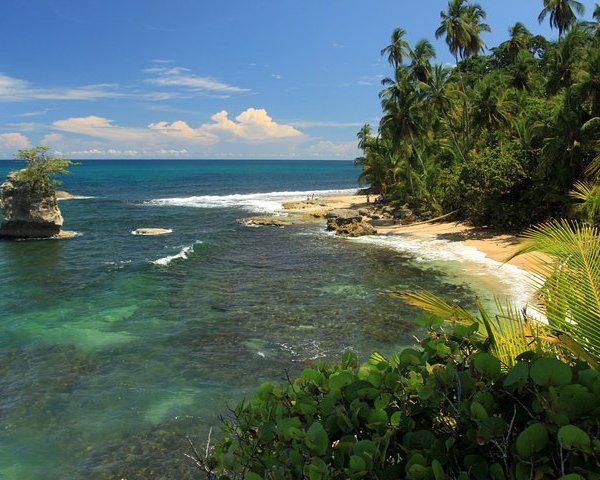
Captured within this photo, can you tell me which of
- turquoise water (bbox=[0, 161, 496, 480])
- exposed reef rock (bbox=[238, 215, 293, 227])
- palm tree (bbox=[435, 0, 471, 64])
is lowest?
turquoise water (bbox=[0, 161, 496, 480])

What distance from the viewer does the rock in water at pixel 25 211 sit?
32438 millimetres

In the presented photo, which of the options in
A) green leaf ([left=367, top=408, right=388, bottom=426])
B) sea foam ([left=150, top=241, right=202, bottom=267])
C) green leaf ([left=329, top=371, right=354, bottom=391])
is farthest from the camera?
sea foam ([left=150, top=241, right=202, bottom=267])

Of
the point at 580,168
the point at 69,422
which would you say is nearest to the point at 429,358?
the point at 69,422

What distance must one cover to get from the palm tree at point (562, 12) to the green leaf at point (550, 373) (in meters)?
53.7

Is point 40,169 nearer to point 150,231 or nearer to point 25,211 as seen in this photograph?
point 25,211

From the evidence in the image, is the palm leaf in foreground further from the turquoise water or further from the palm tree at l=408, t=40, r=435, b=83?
the palm tree at l=408, t=40, r=435, b=83

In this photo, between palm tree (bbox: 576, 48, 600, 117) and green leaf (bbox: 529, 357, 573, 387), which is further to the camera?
palm tree (bbox: 576, 48, 600, 117)

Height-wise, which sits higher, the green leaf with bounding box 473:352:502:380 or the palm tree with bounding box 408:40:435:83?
the palm tree with bounding box 408:40:435:83

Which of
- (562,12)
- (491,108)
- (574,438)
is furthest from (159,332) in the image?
(562,12)

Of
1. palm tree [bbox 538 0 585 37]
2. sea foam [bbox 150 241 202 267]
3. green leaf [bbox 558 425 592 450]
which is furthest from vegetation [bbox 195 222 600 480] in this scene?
palm tree [bbox 538 0 585 37]

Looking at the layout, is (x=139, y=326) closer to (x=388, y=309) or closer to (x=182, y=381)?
(x=182, y=381)

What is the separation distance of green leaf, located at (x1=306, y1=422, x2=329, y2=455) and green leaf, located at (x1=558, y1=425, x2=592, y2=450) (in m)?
1.24

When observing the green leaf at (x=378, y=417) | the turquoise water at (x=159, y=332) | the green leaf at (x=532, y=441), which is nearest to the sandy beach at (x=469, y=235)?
the turquoise water at (x=159, y=332)

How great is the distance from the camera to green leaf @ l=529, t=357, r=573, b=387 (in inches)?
97.0
